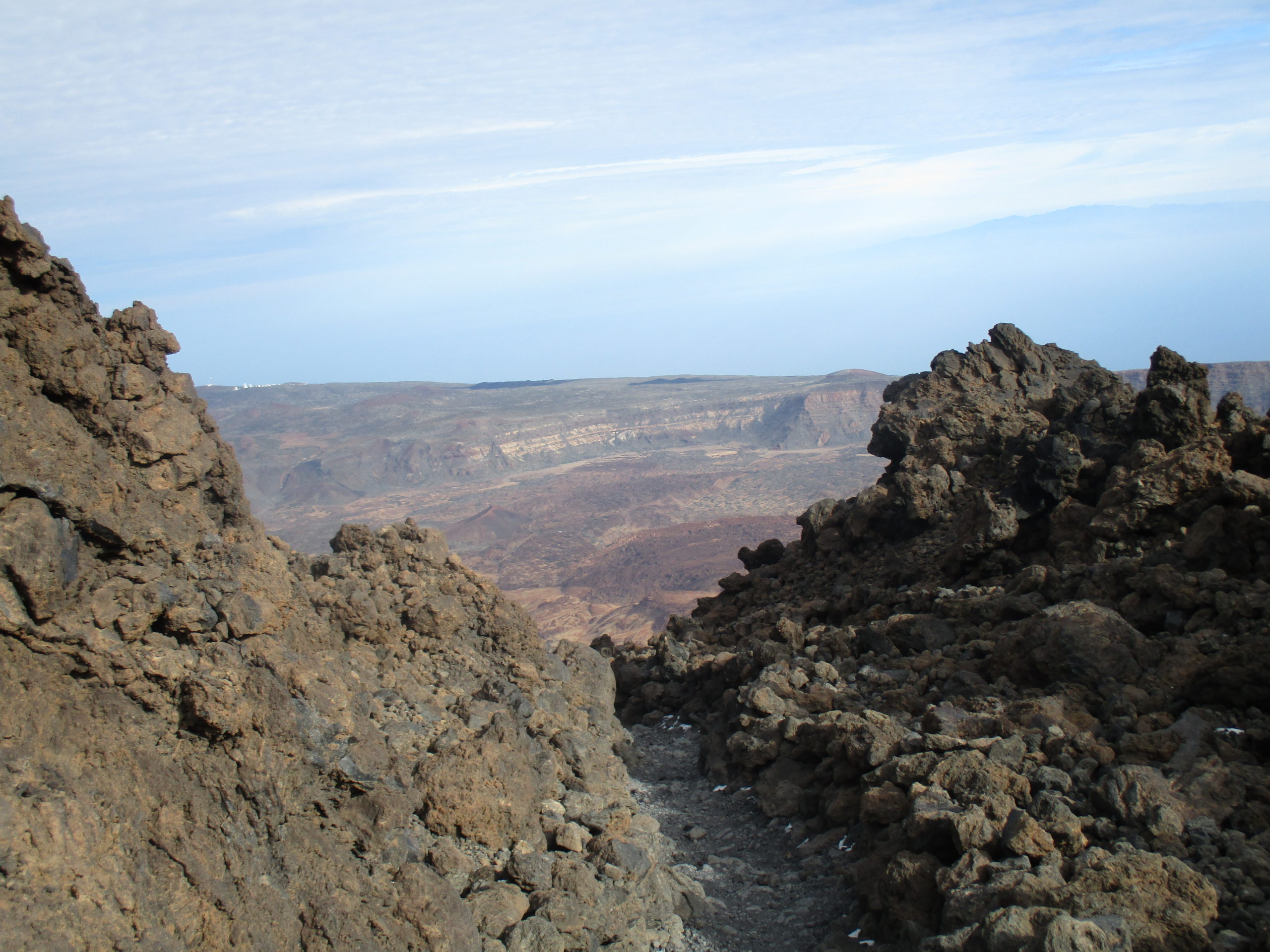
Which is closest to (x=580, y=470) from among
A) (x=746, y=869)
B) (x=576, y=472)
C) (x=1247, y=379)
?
(x=576, y=472)

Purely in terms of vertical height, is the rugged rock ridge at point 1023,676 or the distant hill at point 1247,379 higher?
the distant hill at point 1247,379

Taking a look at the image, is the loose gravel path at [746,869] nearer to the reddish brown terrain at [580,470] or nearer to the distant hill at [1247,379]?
the reddish brown terrain at [580,470]

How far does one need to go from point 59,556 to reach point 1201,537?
817 centimetres

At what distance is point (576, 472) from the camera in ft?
226

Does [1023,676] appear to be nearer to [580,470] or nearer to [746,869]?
[746,869]

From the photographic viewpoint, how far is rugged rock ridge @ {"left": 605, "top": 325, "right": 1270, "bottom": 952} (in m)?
4.45

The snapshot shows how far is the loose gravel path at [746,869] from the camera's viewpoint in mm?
5656

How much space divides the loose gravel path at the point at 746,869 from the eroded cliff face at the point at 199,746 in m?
0.33

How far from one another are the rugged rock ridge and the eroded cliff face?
1.72 metres

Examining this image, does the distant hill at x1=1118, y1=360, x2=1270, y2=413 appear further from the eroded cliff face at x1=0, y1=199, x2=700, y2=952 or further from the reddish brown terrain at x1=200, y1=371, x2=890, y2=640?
the eroded cliff face at x1=0, y1=199, x2=700, y2=952

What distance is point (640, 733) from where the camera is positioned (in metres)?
10.6

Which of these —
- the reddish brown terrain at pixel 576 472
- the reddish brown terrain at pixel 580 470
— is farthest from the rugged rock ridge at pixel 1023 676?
the reddish brown terrain at pixel 580 470

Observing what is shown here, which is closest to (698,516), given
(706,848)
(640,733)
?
(640,733)

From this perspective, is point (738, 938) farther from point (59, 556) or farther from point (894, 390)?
point (894, 390)
